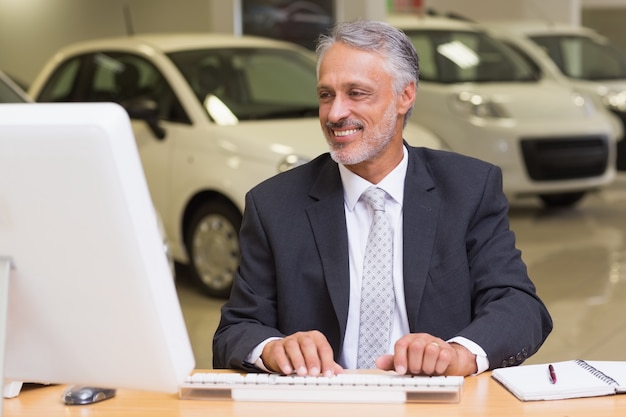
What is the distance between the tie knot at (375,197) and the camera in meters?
2.82

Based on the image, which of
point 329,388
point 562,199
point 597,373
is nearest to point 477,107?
point 562,199

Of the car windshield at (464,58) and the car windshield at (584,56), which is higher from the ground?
the car windshield at (464,58)

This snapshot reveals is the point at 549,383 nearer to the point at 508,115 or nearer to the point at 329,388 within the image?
the point at 329,388

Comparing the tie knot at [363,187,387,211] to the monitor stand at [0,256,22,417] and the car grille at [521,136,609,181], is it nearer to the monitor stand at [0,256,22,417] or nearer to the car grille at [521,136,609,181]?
the monitor stand at [0,256,22,417]

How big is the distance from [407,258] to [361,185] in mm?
210

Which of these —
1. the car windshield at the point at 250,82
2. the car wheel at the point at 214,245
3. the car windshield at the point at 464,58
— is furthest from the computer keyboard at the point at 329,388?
the car windshield at the point at 464,58

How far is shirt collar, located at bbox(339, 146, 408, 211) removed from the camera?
285 centimetres

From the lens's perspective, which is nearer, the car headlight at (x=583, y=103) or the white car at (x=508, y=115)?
the white car at (x=508, y=115)

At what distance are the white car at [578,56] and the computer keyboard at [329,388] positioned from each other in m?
9.54

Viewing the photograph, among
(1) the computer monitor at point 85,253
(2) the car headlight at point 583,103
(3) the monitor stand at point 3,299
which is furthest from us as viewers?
(2) the car headlight at point 583,103

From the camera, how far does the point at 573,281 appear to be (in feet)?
24.8

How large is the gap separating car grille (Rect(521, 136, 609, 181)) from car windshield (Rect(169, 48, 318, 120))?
8.11ft

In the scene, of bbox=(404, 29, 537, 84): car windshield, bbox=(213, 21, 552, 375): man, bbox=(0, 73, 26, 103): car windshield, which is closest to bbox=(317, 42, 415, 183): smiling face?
bbox=(213, 21, 552, 375): man

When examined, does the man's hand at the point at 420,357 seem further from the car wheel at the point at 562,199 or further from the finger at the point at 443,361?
the car wheel at the point at 562,199
